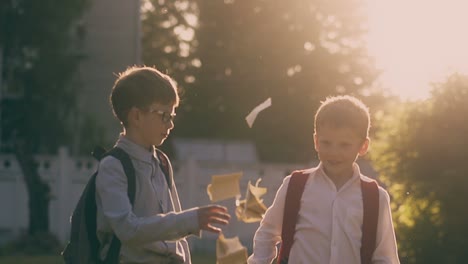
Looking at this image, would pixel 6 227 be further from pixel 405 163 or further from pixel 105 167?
pixel 105 167

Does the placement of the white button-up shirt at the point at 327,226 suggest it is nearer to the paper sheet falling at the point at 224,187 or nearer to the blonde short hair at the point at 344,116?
the blonde short hair at the point at 344,116

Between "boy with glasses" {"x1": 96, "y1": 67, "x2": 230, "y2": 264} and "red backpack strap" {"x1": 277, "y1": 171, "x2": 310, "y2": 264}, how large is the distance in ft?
1.45

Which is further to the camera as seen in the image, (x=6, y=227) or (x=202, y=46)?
(x=202, y=46)

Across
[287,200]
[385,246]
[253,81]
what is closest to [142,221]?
[287,200]

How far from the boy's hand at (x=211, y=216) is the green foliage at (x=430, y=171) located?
21.3 ft

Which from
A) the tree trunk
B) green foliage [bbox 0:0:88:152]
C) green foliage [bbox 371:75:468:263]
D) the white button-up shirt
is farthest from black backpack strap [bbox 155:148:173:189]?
green foliage [bbox 0:0:88:152]

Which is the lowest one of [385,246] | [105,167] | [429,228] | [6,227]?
[6,227]

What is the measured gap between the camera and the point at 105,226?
16.3ft

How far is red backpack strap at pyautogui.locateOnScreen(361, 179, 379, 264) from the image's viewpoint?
5133 mm

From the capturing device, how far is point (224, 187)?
5793mm

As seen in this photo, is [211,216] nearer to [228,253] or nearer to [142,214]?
[142,214]

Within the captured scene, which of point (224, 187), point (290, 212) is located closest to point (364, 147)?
point (290, 212)

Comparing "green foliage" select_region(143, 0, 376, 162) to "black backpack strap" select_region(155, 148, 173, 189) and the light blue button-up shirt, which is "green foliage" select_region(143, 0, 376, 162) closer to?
"black backpack strap" select_region(155, 148, 173, 189)

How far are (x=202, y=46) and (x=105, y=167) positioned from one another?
26.4 m
